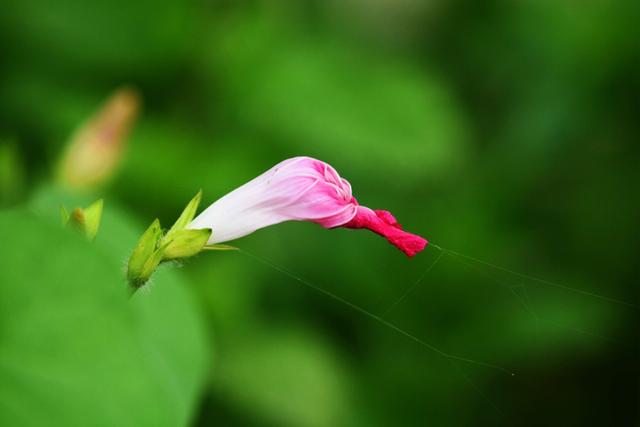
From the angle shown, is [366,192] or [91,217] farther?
[366,192]

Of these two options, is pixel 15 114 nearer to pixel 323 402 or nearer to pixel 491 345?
pixel 323 402

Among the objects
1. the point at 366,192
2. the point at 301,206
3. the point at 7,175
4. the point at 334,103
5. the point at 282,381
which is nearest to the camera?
the point at 301,206

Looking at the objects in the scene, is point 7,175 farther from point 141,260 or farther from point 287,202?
point 287,202

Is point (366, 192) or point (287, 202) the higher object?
point (287, 202)

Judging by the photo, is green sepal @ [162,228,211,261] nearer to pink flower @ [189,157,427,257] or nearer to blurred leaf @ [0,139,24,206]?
pink flower @ [189,157,427,257]

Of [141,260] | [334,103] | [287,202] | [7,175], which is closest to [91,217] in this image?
[141,260]

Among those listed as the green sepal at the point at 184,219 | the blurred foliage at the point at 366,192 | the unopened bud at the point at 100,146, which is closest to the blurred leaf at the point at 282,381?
the blurred foliage at the point at 366,192

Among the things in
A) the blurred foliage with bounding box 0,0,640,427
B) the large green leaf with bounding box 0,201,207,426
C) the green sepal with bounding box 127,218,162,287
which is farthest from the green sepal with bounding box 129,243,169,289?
the blurred foliage with bounding box 0,0,640,427
